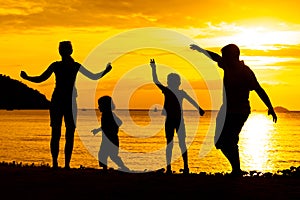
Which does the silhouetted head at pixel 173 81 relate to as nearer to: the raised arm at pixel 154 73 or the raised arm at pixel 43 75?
the raised arm at pixel 154 73

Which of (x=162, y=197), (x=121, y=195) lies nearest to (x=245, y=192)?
(x=162, y=197)

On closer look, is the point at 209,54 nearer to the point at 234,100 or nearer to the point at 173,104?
the point at 234,100

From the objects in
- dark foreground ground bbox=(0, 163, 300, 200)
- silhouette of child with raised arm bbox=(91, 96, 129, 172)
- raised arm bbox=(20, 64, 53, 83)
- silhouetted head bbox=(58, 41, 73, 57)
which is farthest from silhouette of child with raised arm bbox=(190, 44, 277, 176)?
raised arm bbox=(20, 64, 53, 83)

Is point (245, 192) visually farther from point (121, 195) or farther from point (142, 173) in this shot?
point (142, 173)

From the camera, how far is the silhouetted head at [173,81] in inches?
539

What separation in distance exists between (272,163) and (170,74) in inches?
2033

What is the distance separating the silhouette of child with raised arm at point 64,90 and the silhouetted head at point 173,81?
5.61ft

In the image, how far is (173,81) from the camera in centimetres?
1369

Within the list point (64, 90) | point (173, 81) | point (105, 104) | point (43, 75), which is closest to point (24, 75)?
point (43, 75)

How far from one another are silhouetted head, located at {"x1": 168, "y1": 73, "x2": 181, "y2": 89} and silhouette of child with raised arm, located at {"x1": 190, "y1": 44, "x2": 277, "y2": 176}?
2.01 m

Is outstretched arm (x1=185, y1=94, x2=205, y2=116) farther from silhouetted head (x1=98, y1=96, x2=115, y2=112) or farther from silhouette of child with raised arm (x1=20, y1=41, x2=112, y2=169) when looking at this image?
silhouetted head (x1=98, y1=96, x2=115, y2=112)

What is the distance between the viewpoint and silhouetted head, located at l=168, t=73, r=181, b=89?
539 inches

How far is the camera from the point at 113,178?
1188cm

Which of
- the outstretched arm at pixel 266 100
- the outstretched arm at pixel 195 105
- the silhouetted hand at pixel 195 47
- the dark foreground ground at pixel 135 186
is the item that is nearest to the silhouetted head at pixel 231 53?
the silhouetted hand at pixel 195 47
